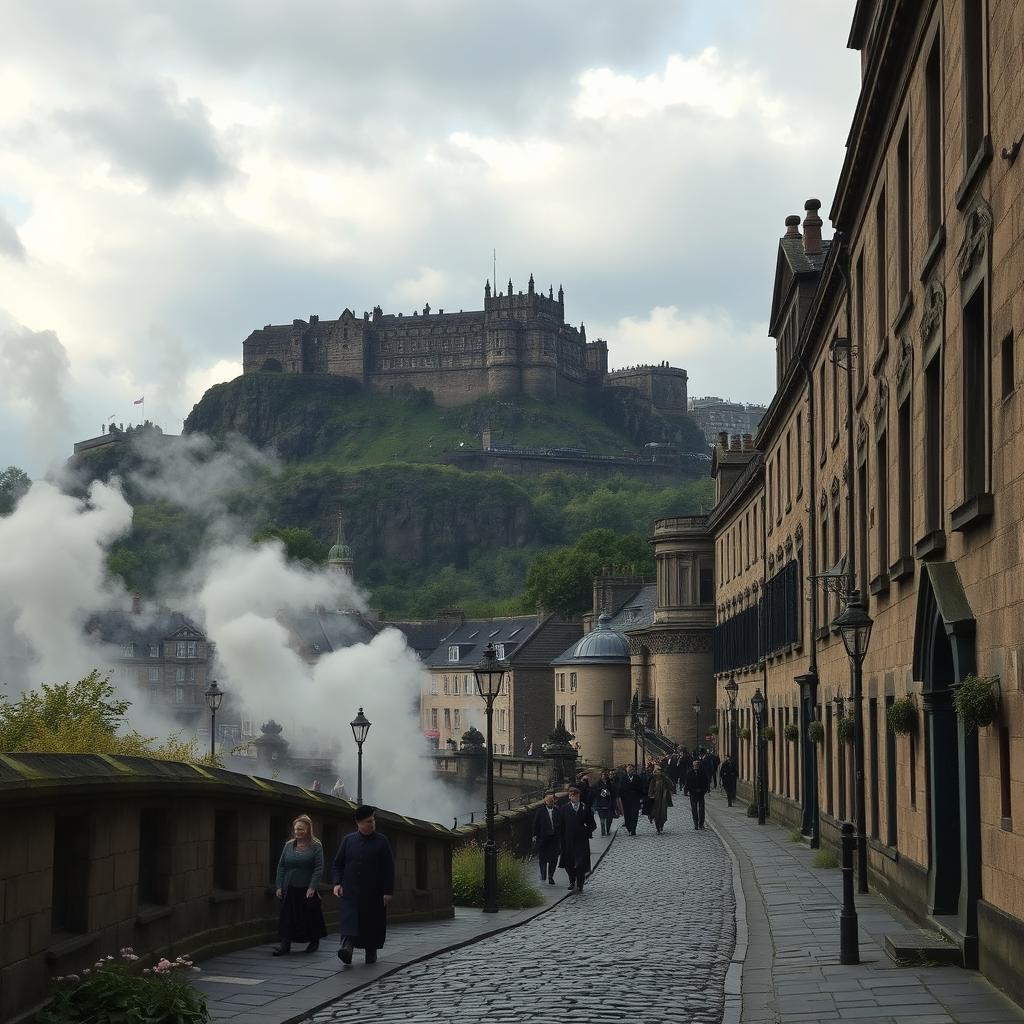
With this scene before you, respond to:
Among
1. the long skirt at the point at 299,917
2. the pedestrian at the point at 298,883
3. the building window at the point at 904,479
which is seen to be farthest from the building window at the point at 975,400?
the long skirt at the point at 299,917

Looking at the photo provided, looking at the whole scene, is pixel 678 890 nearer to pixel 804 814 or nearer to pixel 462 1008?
pixel 804 814

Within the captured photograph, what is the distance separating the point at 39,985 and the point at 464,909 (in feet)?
46.5

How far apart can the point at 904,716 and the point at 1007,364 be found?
21.1 ft

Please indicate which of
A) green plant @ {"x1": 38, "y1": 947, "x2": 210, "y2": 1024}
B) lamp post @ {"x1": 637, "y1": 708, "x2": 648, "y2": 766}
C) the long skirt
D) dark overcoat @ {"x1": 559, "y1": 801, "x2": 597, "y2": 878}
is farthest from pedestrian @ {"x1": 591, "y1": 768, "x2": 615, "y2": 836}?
green plant @ {"x1": 38, "y1": 947, "x2": 210, "y2": 1024}

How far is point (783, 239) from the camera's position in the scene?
43.6 m

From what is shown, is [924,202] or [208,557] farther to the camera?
[208,557]

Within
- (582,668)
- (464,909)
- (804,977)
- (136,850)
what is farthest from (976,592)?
(582,668)

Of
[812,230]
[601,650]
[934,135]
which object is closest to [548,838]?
[934,135]

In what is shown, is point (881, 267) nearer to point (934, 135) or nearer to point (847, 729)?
point (934, 135)

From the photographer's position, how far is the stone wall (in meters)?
10.9

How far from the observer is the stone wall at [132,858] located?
429 inches

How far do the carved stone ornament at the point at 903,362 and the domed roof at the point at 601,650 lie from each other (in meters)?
70.9

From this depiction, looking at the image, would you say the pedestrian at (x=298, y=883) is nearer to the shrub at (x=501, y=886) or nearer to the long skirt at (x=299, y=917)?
the long skirt at (x=299, y=917)

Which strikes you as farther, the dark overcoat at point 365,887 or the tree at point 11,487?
the tree at point 11,487
